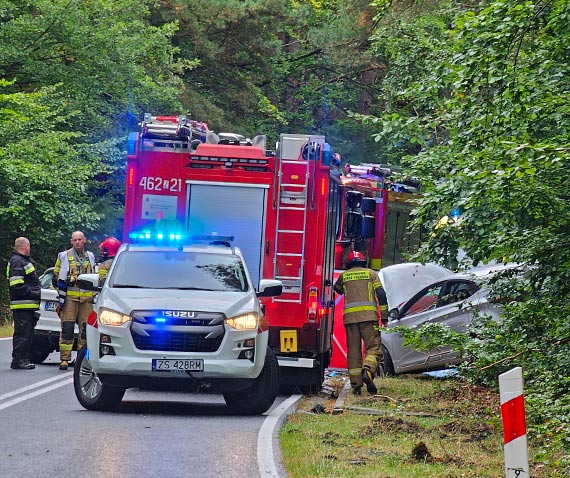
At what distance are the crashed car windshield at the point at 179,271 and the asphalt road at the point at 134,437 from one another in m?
1.36

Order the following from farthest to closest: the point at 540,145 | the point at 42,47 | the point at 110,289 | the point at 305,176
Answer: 1. the point at 42,47
2. the point at 305,176
3. the point at 110,289
4. the point at 540,145

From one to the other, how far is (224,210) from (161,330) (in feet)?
11.1

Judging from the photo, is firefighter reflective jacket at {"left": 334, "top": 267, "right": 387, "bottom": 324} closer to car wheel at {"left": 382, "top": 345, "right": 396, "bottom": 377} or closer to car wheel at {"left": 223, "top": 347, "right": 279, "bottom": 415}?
car wheel at {"left": 223, "top": 347, "right": 279, "bottom": 415}

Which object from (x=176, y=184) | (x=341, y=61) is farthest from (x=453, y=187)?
(x=341, y=61)

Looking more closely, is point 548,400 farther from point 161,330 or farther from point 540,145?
point 161,330

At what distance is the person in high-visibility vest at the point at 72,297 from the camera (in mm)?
18250

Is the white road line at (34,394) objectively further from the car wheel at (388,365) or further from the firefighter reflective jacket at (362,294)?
the car wheel at (388,365)

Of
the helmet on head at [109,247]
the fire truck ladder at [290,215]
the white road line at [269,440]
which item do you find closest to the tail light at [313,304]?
the fire truck ladder at [290,215]

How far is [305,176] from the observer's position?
1588 cm

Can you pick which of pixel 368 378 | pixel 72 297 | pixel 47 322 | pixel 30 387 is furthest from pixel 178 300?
pixel 47 322

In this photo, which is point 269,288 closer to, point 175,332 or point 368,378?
point 175,332

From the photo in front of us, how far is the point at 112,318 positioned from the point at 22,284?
19.4 ft

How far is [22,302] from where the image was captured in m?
18.5

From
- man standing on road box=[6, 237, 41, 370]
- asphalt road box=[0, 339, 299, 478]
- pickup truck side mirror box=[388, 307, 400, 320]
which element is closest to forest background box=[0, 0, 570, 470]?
asphalt road box=[0, 339, 299, 478]
